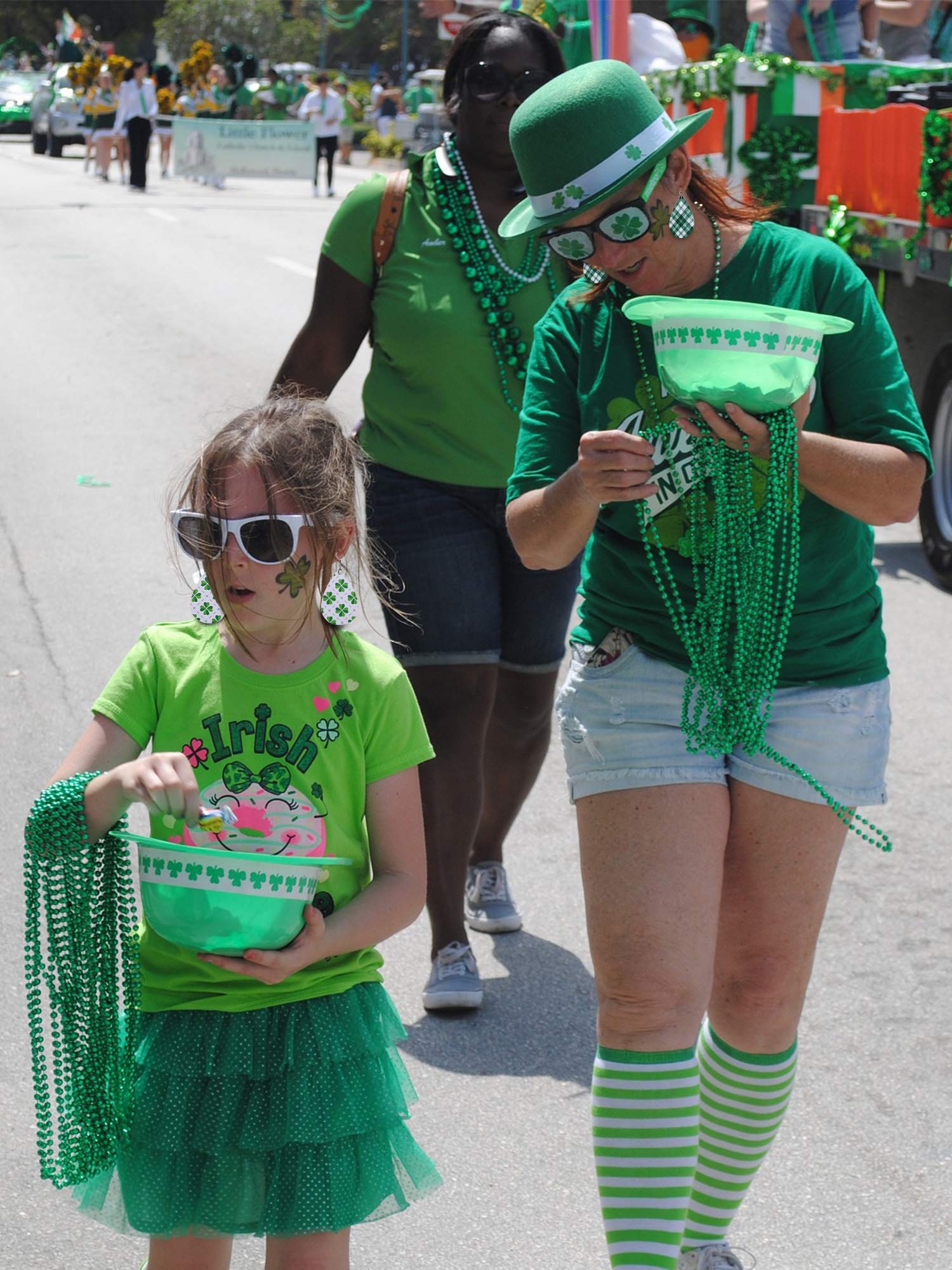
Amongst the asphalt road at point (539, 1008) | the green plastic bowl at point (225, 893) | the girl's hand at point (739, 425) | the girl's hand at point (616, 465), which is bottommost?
the asphalt road at point (539, 1008)

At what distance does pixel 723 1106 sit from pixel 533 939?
4.93 ft

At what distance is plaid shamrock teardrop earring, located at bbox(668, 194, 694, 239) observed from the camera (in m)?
2.61

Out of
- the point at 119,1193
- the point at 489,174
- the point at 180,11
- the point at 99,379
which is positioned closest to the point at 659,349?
the point at 119,1193

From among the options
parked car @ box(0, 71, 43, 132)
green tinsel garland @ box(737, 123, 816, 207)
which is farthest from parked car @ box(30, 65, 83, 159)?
green tinsel garland @ box(737, 123, 816, 207)

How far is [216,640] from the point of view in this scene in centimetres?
239

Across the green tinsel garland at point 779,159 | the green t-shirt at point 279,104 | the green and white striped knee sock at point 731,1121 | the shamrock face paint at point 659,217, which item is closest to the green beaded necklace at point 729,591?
the shamrock face paint at point 659,217

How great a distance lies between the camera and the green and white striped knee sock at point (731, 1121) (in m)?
2.83

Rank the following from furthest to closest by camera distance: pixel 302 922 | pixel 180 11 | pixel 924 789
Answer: pixel 180 11 → pixel 924 789 → pixel 302 922

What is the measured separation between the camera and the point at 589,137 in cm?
254

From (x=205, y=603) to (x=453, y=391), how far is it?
60.4 inches

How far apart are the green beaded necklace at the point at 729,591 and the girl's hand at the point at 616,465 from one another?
128mm

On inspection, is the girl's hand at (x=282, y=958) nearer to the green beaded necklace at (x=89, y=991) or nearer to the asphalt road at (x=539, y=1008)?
the green beaded necklace at (x=89, y=991)

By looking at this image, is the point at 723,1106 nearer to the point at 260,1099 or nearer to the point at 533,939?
the point at 260,1099

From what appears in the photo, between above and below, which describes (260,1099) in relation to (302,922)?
below
